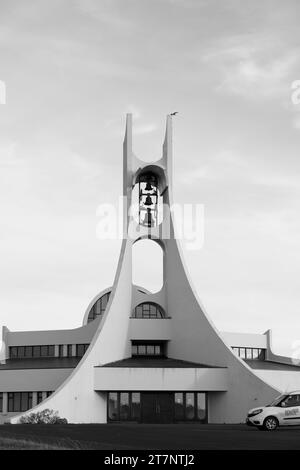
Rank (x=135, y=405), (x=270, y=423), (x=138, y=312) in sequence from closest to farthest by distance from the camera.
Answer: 1. (x=270, y=423)
2. (x=135, y=405)
3. (x=138, y=312)

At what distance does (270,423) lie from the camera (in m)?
24.3

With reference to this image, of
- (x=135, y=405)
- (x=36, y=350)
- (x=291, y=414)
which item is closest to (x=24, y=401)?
(x=36, y=350)

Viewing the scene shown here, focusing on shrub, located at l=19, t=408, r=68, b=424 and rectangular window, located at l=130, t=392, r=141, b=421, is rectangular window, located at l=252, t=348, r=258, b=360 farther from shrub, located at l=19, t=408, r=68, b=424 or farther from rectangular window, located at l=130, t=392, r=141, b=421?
shrub, located at l=19, t=408, r=68, b=424

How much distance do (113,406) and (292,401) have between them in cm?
1592

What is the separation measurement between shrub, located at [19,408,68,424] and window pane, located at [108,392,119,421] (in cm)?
380

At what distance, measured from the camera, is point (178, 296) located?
42.7 m

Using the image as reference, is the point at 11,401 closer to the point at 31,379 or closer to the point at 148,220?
the point at 31,379

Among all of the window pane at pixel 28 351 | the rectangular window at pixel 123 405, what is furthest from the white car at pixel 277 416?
the window pane at pixel 28 351

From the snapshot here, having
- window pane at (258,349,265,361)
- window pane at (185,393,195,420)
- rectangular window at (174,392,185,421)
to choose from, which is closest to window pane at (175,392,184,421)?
rectangular window at (174,392,185,421)

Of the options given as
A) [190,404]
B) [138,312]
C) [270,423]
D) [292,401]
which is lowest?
[270,423]

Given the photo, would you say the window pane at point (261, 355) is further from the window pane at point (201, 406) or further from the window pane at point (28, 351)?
the window pane at point (28, 351)

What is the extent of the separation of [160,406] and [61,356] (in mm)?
11287
